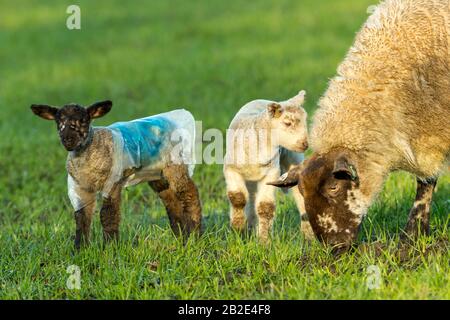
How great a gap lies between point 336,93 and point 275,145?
2.16ft

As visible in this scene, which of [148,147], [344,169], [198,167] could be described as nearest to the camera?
[344,169]

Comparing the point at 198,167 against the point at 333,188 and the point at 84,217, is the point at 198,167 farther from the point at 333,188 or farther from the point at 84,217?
the point at 333,188

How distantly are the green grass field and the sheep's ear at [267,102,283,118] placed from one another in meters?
0.96

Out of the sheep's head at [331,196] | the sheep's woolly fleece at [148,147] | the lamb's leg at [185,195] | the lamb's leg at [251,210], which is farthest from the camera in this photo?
the lamb's leg at [251,210]

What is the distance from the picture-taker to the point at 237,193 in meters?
7.77

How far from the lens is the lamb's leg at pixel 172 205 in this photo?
25.6 feet

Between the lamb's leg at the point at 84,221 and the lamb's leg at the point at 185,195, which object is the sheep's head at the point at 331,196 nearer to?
the lamb's leg at the point at 185,195

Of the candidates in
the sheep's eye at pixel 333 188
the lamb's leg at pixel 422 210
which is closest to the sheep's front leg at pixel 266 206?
the sheep's eye at pixel 333 188

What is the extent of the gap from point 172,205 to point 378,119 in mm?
1815

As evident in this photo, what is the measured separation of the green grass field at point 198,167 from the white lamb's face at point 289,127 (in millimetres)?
736

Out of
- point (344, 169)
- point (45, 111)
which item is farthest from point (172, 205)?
point (344, 169)

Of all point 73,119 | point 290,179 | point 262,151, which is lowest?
point 290,179
